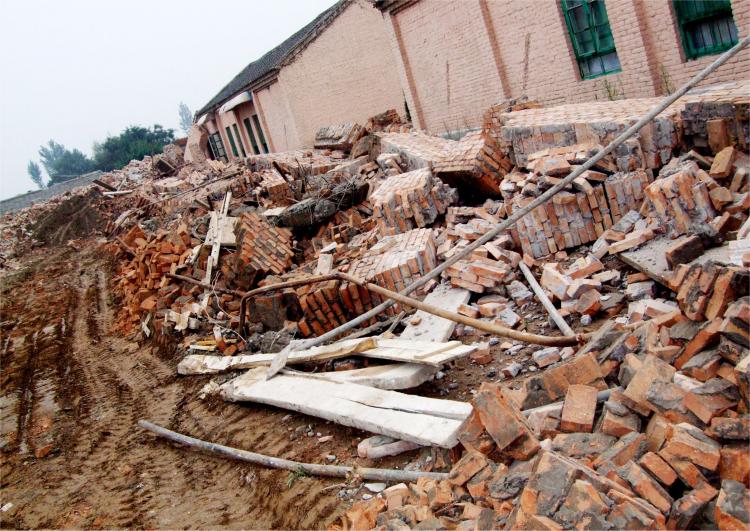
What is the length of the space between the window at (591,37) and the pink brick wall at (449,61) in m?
2.12

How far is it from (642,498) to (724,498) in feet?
1.18

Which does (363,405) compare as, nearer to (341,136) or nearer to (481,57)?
(481,57)

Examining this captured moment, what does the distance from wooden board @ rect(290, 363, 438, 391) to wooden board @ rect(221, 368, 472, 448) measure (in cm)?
11

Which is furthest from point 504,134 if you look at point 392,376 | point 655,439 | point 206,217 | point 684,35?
point 206,217

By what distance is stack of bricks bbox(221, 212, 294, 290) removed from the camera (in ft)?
31.9

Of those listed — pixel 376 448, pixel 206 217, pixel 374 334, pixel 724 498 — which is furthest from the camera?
pixel 206 217

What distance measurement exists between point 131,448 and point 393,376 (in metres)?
3.54

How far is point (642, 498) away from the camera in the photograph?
279 centimetres

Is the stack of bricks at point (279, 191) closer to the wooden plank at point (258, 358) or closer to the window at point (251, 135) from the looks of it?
the wooden plank at point (258, 358)

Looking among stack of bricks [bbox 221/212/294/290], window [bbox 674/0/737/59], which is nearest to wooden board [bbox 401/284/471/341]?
stack of bricks [bbox 221/212/294/290]

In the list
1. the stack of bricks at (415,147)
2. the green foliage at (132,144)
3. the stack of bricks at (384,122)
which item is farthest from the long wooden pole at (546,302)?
the green foliage at (132,144)

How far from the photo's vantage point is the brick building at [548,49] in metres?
8.27

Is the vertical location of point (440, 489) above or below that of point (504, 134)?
below

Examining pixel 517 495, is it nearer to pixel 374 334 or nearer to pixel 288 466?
pixel 288 466
